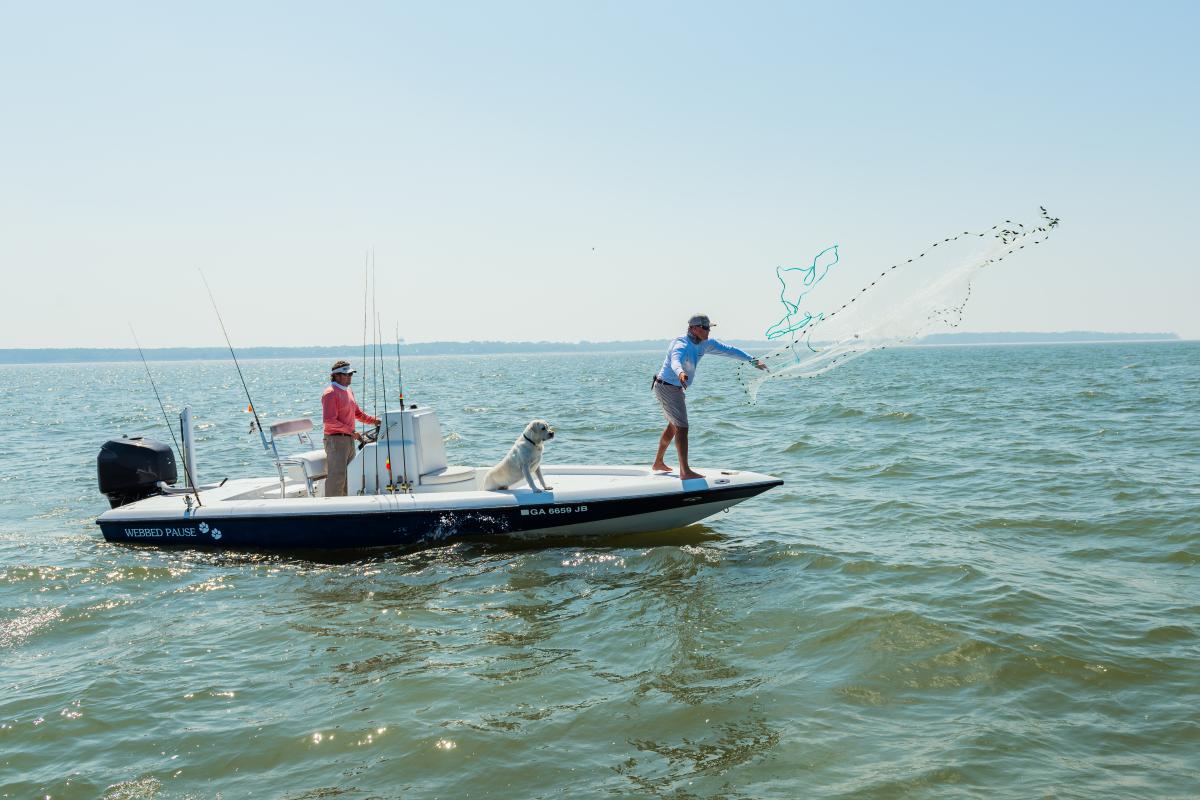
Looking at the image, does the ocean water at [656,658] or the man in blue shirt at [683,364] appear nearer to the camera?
the ocean water at [656,658]

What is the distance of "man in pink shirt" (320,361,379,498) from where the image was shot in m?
9.83

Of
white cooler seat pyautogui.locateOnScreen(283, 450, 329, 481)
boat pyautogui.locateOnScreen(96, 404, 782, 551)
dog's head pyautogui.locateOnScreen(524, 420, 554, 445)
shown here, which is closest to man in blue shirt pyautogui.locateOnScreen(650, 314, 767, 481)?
boat pyautogui.locateOnScreen(96, 404, 782, 551)

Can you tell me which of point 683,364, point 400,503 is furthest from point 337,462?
point 683,364

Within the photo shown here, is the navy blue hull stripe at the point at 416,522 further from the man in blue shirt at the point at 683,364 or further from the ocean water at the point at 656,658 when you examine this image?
the man in blue shirt at the point at 683,364

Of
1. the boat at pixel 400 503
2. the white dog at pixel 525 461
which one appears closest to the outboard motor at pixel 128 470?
the boat at pixel 400 503

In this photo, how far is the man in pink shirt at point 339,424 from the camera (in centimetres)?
983

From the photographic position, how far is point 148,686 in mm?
6332

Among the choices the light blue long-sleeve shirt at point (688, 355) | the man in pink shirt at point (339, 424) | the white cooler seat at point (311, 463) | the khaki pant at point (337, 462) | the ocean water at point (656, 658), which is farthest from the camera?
the white cooler seat at point (311, 463)

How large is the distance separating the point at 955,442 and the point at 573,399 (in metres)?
21.3

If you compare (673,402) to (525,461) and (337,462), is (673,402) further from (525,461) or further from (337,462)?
(337,462)

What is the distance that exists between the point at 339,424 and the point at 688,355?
4.13 metres

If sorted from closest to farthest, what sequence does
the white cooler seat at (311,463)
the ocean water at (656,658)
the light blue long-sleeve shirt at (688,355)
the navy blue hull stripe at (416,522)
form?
the ocean water at (656,658), the light blue long-sleeve shirt at (688,355), the navy blue hull stripe at (416,522), the white cooler seat at (311,463)

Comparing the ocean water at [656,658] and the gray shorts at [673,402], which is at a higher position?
the gray shorts at [673,402]

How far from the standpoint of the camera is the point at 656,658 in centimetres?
661
